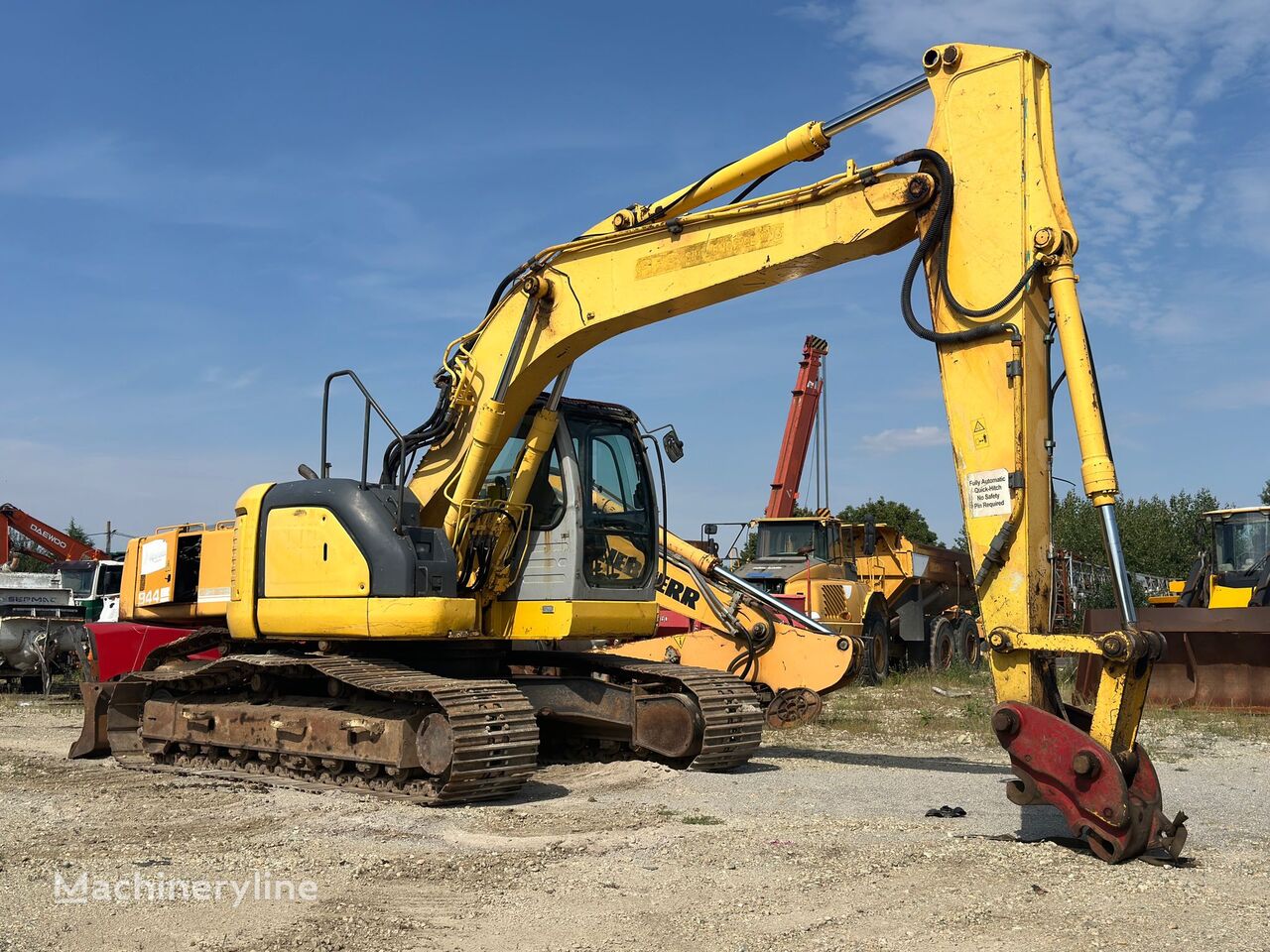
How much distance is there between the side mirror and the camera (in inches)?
404

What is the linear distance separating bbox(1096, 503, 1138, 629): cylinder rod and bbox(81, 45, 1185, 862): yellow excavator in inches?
0.9

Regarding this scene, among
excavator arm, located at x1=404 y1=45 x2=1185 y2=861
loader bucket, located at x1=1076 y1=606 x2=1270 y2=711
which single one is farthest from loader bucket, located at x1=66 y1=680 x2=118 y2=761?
loader bucket, located at x1=1076 y1=606 x2=1270 y2=711

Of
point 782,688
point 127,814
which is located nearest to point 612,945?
point 127,814

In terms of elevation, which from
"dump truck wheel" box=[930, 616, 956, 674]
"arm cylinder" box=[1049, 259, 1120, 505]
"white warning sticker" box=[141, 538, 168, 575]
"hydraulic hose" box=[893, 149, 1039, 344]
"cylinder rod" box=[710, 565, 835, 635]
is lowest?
"dump truck wheel" box=[930, 616, 956, 674]

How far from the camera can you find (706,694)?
10.0m

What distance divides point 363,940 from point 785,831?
2.88 m

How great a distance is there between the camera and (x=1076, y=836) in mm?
6379

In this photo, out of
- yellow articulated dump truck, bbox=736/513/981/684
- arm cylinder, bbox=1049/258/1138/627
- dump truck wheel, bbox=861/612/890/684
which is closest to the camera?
arm cylinder, bbox=1049/258/1138/627

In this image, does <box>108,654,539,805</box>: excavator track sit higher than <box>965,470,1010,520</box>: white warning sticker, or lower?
lower

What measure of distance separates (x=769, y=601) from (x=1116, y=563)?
6726 mm

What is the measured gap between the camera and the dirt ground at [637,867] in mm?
5125

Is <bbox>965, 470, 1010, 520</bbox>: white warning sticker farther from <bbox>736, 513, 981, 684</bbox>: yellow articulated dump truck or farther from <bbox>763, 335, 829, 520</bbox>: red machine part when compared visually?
<bbox>763, 335, 829, 520</bbox>: red machine part

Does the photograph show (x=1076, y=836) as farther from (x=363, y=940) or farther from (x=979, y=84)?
(x=979, y=84)

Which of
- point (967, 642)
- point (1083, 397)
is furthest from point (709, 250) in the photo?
point (967, 642)
